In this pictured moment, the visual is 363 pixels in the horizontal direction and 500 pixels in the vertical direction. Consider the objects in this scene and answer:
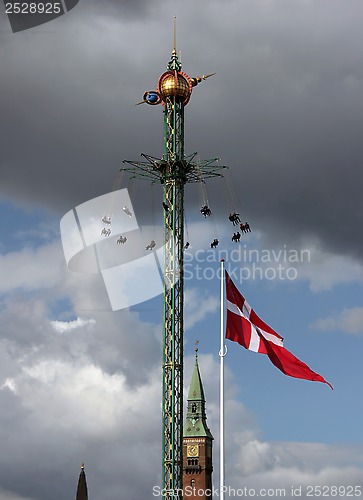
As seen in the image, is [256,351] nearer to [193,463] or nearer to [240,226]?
[240,226]

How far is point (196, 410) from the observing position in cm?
18900

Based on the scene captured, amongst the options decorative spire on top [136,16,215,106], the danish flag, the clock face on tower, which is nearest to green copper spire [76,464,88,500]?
the danish flag

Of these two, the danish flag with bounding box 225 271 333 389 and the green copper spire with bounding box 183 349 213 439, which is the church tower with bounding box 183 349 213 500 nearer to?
the green copper spire with bounding box 183 349 213 439

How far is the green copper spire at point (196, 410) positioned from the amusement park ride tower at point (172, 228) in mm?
121231

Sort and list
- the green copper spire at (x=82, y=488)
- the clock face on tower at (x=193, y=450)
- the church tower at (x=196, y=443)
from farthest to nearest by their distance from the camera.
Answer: the clock face on tower at (x=193, y=450)
the church tower at (x=196, y=443)
the green copper spire at (x=82, y=488)

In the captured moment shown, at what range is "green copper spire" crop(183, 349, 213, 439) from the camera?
188 meters

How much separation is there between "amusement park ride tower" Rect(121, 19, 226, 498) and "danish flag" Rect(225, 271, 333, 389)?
15.1 metres

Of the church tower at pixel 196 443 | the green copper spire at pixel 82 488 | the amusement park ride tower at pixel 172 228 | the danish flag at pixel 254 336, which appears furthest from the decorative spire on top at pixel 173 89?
the church tower at pixel 196 443

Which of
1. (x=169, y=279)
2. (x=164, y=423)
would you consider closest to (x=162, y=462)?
(x=164, y=423)

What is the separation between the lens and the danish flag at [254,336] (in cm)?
5044

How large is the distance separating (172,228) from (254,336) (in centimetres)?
1913

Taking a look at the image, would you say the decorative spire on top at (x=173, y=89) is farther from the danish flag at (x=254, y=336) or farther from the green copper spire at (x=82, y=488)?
the green copper spire at (x=82, y=488)

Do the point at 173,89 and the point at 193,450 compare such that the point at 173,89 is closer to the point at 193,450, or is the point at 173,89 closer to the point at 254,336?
the point at 254,336

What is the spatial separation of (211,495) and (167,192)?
130 metres
